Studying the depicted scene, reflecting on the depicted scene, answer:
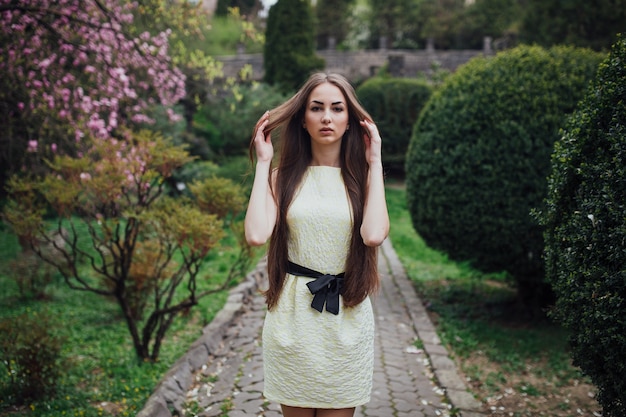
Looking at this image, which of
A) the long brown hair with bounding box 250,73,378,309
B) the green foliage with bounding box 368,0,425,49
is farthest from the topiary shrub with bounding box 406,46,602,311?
the green foliage with bounding box 368,0,425,49

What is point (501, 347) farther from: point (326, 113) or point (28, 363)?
point (28, 363)

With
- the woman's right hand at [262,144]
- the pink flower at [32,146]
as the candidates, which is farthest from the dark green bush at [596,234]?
the pink flower at [32,146]

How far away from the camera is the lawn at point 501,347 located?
4.67 m

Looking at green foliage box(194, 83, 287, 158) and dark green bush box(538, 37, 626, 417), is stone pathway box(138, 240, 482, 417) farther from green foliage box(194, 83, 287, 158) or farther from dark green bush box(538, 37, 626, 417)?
green foliage box(194, 83, 287, 158)

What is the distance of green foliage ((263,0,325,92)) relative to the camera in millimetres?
20828

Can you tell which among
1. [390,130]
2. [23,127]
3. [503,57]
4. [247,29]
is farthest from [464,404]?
[390,130]

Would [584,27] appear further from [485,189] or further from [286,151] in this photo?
[286,151]

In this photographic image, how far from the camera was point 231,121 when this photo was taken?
17.1m

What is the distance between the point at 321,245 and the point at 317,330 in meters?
0.38

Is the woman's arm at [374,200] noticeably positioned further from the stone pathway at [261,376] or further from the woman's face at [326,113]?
the stone pathway at [261,376]

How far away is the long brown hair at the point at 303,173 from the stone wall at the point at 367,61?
21878 millimetres

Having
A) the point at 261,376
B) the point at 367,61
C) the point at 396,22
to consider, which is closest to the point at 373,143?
the point at 261,376

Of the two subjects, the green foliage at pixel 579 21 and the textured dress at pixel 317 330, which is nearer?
the textured dress at pixel 317 330

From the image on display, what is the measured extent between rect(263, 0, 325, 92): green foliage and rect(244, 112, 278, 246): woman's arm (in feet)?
60.2
